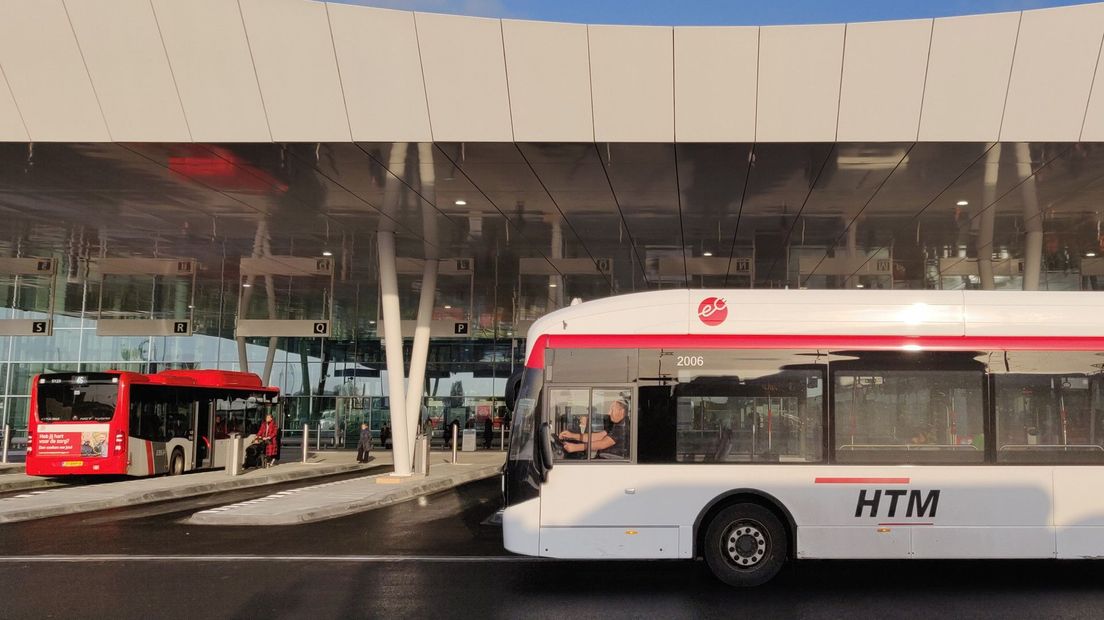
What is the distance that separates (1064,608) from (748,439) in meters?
3.08

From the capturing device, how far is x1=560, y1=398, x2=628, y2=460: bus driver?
881 centimetres

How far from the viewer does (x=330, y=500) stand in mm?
16203

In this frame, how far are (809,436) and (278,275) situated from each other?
2005cm

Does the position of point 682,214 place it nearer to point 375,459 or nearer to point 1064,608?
point 1064,608

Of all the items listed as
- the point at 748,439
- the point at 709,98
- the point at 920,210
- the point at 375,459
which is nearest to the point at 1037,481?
the point at 748,439

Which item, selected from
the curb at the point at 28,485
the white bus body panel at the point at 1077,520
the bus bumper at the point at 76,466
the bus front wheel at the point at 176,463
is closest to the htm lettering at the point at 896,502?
the white bus body panel at the point at 1077,520

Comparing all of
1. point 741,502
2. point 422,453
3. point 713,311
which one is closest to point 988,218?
point 713,311

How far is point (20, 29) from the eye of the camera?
12.5 meters

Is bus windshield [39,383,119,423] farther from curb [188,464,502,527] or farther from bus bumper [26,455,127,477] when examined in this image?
curb [188,464,502,527]

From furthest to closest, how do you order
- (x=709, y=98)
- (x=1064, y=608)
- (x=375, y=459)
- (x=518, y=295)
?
(x=375, y=459) → (x=518, y=295) → (x=709, y=98) → (x=1064, y=608)

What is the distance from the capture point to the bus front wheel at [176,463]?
2308cm

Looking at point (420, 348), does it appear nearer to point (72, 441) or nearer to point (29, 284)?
point (72, 441)

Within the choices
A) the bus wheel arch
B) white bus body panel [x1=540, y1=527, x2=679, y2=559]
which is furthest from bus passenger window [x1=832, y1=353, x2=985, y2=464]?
white bus body panel [x1=540, y1=527, x2=679, y2=559]

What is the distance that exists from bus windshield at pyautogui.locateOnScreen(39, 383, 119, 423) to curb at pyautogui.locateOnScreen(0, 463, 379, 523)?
3039 millimetres
